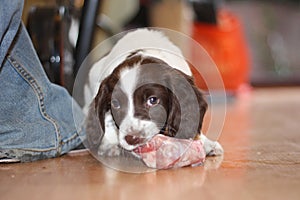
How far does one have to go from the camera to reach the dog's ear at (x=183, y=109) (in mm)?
1450

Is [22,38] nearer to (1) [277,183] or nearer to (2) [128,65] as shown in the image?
(2) [128,65]

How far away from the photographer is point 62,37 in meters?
2.05

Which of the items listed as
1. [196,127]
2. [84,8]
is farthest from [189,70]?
[84,8]

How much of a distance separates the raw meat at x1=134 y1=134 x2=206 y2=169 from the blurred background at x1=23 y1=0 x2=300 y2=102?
0.39 meters

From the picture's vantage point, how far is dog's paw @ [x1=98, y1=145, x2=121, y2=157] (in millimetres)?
1594

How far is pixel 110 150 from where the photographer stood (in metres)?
1.59

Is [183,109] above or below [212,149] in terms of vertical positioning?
above

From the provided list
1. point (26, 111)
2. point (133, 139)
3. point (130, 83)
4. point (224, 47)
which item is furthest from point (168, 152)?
point (224, 47)

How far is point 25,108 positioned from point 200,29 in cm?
249

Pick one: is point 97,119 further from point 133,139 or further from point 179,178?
point 179,178

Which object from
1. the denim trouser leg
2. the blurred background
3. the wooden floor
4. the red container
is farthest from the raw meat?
the red container

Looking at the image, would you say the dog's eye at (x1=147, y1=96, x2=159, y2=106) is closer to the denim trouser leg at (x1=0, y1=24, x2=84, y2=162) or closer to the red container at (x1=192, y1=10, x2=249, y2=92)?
the denim trouser leg at (x1=0, y1=24, x2=84, y2=162)

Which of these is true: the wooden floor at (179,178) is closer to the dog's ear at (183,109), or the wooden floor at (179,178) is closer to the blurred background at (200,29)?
the dog's ear at (183,109)

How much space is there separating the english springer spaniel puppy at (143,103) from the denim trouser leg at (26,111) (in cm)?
11
